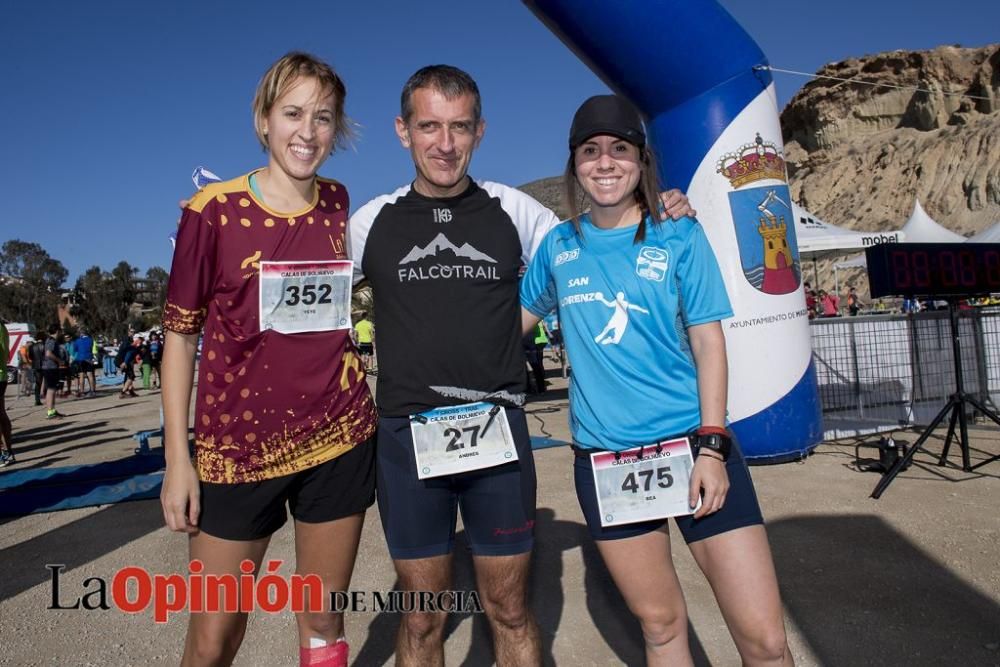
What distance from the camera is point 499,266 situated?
2094 millimetres

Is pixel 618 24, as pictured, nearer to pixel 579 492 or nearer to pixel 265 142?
pixel 265 142

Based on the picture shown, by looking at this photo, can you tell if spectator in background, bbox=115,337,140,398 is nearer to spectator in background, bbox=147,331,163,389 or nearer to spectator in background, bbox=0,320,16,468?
spectator in background, bbox=147,331,163,389

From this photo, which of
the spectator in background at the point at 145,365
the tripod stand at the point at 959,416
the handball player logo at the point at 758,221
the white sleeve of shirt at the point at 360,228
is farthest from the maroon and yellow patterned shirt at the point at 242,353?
the spectator in background at the point at 145,365

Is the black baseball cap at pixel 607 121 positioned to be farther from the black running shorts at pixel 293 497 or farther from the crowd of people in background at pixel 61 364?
the crowd of people in background at pixel 61 364

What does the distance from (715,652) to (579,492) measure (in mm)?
A: 1323

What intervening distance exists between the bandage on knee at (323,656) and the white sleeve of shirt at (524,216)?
142 centimetres

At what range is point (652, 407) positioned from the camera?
181cm

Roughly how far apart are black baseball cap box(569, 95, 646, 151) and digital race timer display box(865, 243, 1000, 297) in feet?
13.0

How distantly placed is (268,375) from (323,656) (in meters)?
0.91

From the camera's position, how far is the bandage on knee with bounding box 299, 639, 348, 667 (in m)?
1.97

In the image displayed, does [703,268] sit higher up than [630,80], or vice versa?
[630,80]

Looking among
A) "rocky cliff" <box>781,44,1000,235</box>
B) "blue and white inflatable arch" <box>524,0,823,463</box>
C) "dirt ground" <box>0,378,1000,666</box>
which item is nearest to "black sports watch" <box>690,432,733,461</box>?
"dirt ground" <box>0,378,1000,666</box>

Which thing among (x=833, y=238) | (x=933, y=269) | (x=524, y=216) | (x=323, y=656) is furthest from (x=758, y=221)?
(x=833, y=238)

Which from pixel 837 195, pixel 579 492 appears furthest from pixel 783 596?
pixel 837 195
